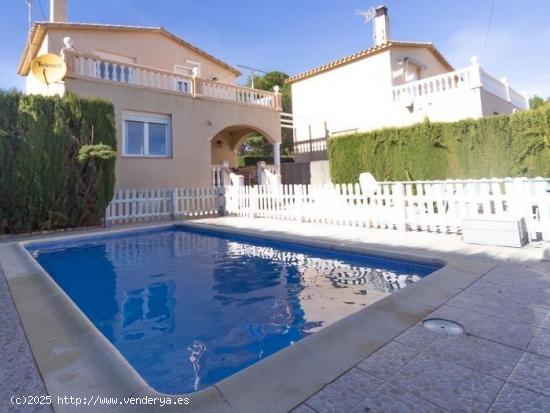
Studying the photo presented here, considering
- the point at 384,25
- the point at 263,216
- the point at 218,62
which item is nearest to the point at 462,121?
the point at 263,216

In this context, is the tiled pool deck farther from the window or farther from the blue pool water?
the window

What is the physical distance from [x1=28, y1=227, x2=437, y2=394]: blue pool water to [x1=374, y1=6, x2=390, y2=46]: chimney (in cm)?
1795

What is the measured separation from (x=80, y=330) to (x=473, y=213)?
24.7 feet

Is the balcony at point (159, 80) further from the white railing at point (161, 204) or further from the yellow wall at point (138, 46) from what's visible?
the white railing at point (161, 204)

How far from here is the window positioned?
44.2 ft

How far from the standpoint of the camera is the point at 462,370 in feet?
7.88

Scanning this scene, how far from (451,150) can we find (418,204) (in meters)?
5.16

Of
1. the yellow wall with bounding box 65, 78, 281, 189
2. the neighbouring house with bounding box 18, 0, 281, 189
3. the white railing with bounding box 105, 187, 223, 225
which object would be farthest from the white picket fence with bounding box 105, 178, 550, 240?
the neighbouring house with bounding box 18, 0, 281, 189

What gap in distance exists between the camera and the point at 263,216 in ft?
41.0

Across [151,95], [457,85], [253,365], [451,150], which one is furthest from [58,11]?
[253,365]

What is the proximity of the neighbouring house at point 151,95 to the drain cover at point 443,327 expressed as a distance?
41.2 feet

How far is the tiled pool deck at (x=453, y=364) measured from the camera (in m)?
2.06

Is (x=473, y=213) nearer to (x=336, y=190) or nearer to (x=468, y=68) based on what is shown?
(x=336, y=190)

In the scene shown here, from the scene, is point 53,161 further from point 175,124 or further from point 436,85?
point 436,85
